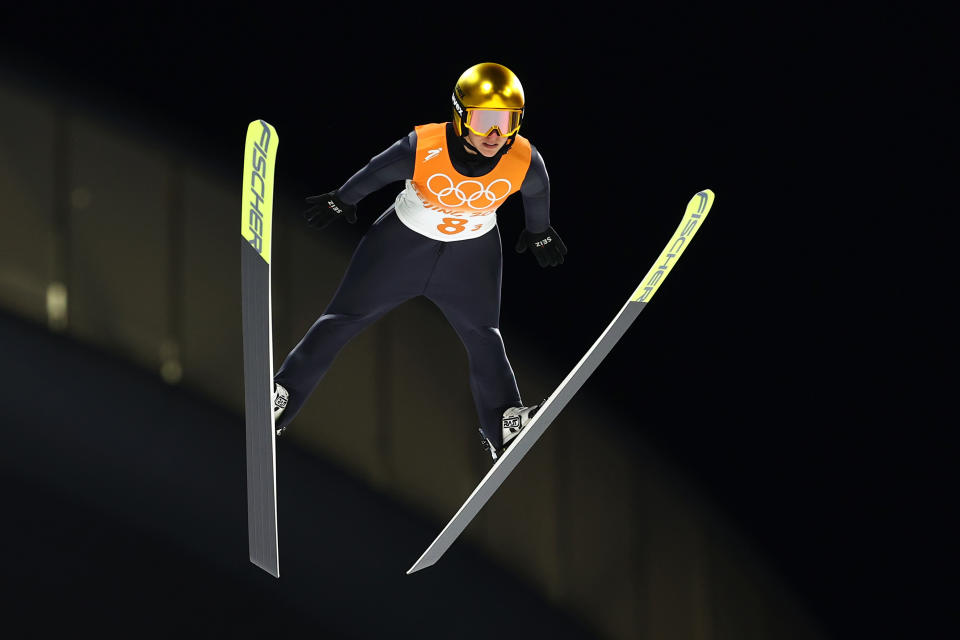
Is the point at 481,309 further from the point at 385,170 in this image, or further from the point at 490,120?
the point at 490,120

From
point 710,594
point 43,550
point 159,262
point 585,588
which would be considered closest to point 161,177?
point 159,262

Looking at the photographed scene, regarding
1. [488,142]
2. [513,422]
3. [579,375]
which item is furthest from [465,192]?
[513,422]

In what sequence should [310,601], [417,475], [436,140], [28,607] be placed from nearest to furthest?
[436,140] → [28,607] → [310,601] → [417,475]

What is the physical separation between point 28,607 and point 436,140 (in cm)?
269

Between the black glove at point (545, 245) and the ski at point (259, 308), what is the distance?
0.87 metres

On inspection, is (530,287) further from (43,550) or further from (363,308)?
(43,550)

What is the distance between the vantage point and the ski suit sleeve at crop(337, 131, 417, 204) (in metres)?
3.45

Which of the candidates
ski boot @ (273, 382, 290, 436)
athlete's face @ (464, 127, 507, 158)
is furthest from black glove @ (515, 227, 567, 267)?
ski boot @ (273, 382, 290, 436)

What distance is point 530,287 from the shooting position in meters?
5.46

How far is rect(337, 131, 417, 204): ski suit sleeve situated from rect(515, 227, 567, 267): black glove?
46 cm

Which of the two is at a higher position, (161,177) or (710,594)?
(161,177)

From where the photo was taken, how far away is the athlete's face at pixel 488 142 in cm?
331

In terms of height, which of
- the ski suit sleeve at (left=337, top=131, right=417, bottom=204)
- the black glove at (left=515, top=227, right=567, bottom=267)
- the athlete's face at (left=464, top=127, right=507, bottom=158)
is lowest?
the black glove at (left=515, top=227, right=567, bottom=267)

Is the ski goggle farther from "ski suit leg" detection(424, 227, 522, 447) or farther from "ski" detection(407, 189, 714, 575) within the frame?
"ski" detection(407, 189, 714, 575)
